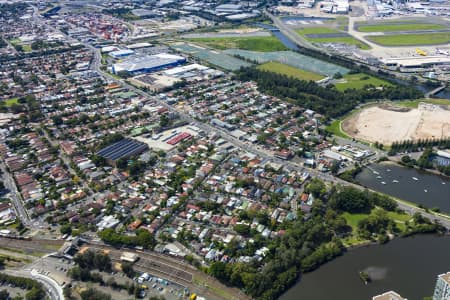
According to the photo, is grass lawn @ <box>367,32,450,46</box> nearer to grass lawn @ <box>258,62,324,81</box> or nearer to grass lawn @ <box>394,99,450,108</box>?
grass lawn @ <box>258,62,324,81</box>

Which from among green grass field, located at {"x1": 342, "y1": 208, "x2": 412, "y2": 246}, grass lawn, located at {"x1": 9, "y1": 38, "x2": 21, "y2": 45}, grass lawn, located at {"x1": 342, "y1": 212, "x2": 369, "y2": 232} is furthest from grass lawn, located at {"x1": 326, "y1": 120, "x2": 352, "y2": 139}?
grass lawn, located at {"x1": 9, "y1": 38, "x2": 21, "y2": 45}

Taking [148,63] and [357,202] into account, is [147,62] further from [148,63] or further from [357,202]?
[357,202]

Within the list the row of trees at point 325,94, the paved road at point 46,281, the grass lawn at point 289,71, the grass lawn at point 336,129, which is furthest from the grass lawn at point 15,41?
the grass lawn at point 336,129

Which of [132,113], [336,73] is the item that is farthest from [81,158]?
[336,73]

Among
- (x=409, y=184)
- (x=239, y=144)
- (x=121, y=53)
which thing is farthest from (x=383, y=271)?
(x=121, y=53)

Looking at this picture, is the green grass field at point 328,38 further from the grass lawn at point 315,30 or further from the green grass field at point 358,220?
the green grass field at point 358,220

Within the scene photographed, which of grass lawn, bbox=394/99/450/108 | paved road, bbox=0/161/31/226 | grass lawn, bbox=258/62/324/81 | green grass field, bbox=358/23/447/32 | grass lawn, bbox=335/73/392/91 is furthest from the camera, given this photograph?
green grass field, bbox=358/23/447/32
